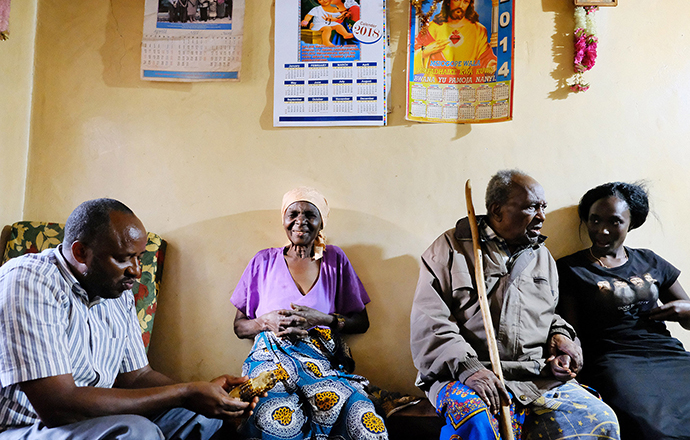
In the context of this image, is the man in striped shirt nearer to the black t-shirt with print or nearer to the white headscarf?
the white headscarf

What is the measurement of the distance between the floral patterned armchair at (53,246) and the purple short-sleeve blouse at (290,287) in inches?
19.9

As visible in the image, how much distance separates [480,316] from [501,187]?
0.69 meters

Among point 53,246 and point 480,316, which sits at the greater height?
point 53,246

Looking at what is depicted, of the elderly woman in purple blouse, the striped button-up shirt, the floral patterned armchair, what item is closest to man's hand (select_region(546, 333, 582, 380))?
the elderly woman in purple blouse

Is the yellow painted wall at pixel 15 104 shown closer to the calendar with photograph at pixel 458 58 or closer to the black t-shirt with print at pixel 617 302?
the calendar with photograph at pixel 458 58

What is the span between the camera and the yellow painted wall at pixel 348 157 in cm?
279

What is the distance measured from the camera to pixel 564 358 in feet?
7.05

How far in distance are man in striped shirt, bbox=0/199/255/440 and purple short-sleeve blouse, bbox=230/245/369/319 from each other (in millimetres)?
840

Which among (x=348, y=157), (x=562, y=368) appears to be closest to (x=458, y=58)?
(x=348, y=157)

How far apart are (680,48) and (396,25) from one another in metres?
1.81

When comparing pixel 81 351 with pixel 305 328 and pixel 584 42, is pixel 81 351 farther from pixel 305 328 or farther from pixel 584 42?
pixel 584 42

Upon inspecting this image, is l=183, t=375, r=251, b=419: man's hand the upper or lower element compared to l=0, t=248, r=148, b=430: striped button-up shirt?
lower

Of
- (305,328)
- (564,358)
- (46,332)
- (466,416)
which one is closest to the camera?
(46,332)

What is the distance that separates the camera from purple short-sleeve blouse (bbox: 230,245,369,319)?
8.36 feet
